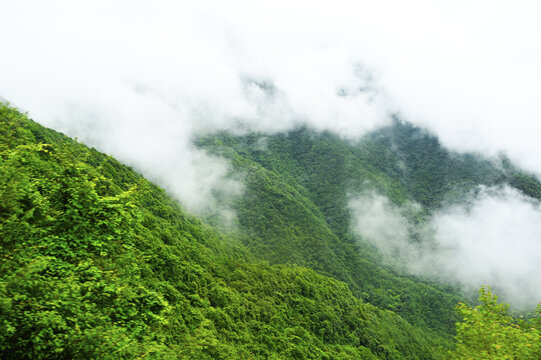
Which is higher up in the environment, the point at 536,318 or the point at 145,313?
the point at 536,318

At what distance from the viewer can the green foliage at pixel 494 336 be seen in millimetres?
12531

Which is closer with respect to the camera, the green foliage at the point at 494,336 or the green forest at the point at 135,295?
the green forest at the point at 135,295

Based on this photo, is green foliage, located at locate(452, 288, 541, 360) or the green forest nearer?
the green forest

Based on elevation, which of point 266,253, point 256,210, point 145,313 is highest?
point 256,210

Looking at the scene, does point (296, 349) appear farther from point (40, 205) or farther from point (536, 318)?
point (40, 205)

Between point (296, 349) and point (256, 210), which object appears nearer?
point (296, 349)

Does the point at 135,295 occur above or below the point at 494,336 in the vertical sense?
below

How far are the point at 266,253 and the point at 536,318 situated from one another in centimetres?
13200

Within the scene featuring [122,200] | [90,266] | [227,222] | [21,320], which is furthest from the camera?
[227,222]

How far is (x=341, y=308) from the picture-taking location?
278 feet

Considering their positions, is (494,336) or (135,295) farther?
(494,336)

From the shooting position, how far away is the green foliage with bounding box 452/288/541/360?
41.1 feet

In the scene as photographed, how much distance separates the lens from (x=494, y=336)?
14086 millimetres

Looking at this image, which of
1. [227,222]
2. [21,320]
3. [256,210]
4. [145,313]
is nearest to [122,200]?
[145,313]
